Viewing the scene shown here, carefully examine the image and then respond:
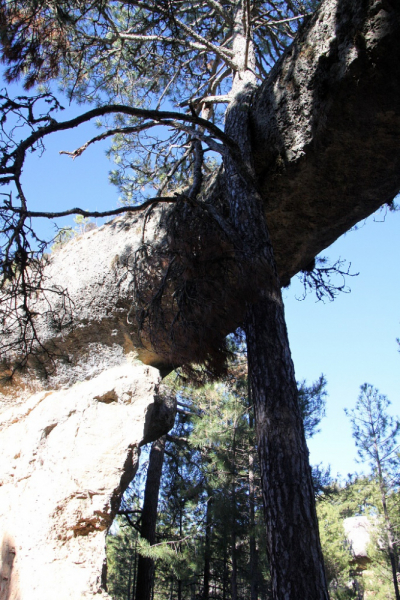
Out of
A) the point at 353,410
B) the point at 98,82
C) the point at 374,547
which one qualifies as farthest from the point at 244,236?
the point at 374,547

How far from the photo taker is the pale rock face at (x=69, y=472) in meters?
5.34

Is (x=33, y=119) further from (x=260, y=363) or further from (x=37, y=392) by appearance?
(x=37, y=392)

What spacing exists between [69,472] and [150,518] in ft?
12.7

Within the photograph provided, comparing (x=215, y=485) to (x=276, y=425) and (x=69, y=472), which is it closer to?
(x=69, y=472)

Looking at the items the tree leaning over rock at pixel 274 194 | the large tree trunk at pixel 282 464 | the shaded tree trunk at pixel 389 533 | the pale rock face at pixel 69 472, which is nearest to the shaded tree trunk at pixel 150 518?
the pale rock face at pixel 69 472

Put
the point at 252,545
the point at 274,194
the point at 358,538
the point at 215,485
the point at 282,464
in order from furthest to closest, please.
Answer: the point at 358,538
the point at 215,485
the point at 252,545
the point at 274,194
the point at 282,464

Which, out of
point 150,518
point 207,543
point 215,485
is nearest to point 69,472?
point 150,518

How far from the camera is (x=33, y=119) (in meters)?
3.72

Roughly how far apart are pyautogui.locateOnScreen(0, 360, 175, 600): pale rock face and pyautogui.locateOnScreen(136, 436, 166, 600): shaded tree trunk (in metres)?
2.97

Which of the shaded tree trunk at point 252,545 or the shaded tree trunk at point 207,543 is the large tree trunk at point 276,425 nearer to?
the shaded tree trunk at point 252,545

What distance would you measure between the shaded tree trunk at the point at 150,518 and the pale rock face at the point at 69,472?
2.97 metres

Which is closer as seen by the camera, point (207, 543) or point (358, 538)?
point (207, 543)

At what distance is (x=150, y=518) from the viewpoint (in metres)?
9.07

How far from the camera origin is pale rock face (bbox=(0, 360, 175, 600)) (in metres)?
5.34
